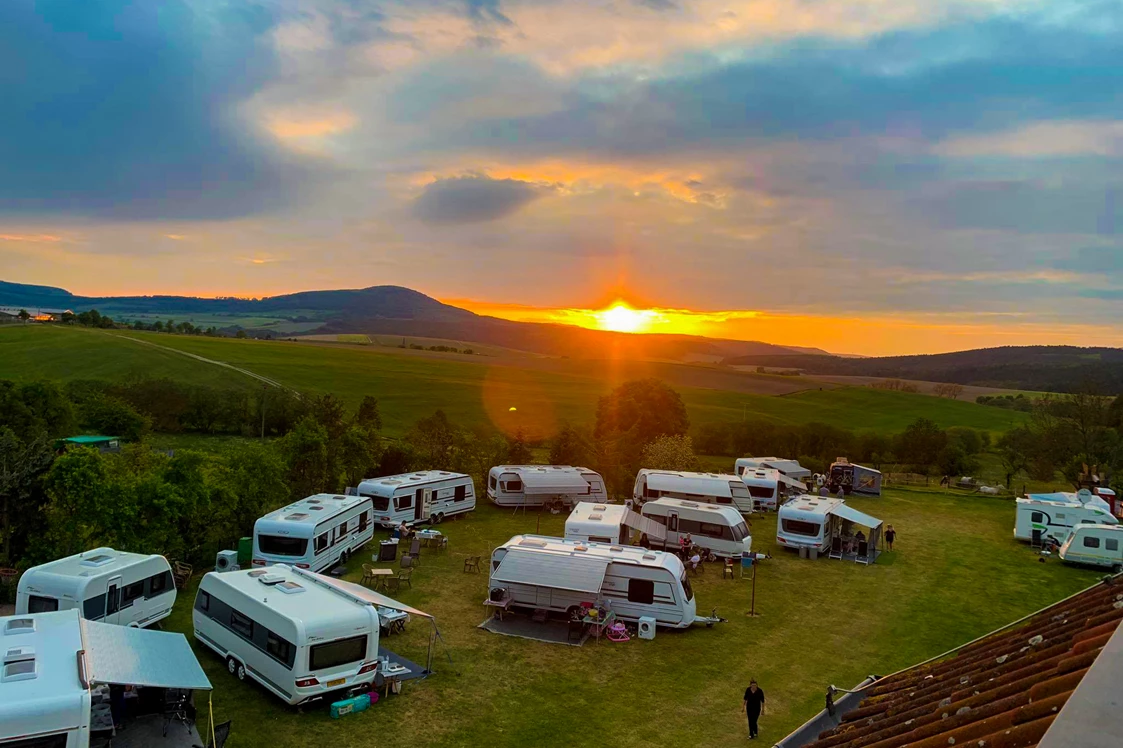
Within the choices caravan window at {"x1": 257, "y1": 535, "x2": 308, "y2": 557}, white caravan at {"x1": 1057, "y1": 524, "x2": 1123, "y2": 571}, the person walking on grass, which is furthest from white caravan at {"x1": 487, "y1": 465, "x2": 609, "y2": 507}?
the person walking on grass

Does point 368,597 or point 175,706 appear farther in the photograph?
point 368,597

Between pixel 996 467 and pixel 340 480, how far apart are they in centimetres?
4780

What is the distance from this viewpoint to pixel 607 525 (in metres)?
21.0

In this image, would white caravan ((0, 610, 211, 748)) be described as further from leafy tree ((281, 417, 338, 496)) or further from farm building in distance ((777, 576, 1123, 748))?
leafy tree ((281, 417, 338, 496))

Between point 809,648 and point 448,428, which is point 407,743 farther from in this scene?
point 448,428

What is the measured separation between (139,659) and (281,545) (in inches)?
332

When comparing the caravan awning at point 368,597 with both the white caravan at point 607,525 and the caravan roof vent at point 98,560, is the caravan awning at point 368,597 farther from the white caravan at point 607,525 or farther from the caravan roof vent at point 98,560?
the white caravan at point 607,525

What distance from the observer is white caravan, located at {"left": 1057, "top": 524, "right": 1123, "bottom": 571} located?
22609 mm

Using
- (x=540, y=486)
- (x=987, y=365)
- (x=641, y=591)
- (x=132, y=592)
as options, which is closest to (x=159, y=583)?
(x=132, y=592)

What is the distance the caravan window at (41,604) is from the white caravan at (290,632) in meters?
2.50

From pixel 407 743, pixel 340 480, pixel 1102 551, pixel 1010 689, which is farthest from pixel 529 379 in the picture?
pixel 1010 689

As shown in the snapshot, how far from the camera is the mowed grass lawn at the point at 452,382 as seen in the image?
6512 centimetres

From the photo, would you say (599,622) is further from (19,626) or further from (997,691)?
(997,691)

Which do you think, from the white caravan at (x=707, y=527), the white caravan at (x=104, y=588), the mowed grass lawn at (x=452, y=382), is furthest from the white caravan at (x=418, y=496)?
the mowed grass lawn at (x=452, y=382)
